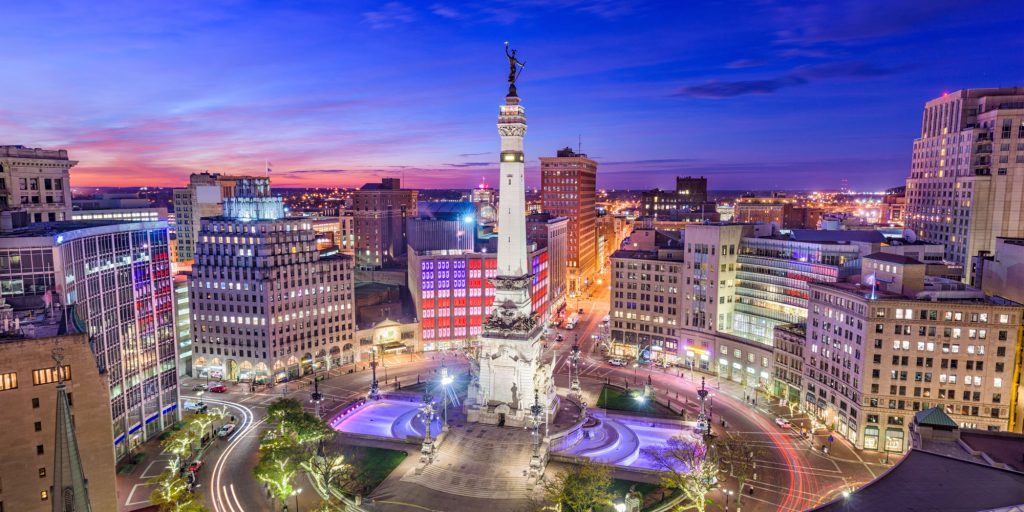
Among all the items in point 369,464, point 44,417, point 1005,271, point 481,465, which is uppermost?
point 1005,271

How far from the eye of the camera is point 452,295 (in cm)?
13825

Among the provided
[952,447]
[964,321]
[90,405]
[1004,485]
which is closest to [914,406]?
[964,321]

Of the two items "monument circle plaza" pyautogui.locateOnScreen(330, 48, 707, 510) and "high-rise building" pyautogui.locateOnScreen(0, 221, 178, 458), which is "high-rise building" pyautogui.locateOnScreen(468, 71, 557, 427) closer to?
"monument circle plaza" pyautogui.locateOnScreen(330, 48, 707, 510)

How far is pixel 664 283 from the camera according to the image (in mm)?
129625

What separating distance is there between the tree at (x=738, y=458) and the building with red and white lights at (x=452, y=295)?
63.1 m

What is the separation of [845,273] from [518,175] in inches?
2393

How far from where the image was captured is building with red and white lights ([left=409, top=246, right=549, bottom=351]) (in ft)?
447

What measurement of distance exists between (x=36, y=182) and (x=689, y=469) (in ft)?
350

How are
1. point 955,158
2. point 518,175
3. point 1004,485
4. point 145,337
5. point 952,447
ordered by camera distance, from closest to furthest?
point 1004,485 → point 952,447 → point 145,337 → point 518,175 → point 955,158

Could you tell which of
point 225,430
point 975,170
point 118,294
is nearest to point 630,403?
point 225,430

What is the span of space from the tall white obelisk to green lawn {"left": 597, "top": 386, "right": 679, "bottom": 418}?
1264 centimetres

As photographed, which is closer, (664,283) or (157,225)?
(157,225)

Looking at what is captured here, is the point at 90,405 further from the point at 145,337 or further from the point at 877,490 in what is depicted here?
the point at 877,490

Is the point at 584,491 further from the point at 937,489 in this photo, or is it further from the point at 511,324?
the point at 511,324
